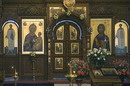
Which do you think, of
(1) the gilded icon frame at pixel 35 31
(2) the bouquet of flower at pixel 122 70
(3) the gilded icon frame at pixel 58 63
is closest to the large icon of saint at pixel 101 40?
(3) the gilded icon frame at pixel 58 63

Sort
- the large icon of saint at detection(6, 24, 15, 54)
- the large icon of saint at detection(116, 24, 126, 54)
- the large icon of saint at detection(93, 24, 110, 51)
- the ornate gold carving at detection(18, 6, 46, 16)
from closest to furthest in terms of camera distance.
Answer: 1. the ornate gold carving at detection(18, 6, 46, 16)
2. the large icon of saint at detection(6, 24, 15, 54)
3. the large icon of saint at detection(93, 24, 110, 51)
4. the large icon of saint at detection(116, 24, 126, 54)

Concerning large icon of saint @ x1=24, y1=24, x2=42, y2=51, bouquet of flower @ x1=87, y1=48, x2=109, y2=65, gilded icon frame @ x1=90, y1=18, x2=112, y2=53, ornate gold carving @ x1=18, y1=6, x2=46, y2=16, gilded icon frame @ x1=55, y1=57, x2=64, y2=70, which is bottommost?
gilded icon frame @ x1=55, y1=57, x2=64, y2=70

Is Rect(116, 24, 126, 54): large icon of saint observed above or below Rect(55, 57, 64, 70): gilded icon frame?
above

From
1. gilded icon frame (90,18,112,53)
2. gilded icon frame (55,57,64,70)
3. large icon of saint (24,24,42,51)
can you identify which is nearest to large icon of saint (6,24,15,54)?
large icon of saint (24,24,42,51)

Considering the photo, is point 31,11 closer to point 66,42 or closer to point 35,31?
point 35,31

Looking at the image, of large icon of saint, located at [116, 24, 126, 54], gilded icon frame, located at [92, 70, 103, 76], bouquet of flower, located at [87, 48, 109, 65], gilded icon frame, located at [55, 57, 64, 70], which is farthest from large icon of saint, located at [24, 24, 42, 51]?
gilded icon frame, located at [92, 70, 103, 76]

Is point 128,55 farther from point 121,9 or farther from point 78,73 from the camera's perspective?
point 78,73

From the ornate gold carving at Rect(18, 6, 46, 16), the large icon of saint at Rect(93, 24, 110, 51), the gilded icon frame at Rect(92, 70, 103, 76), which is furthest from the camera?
the large icon of saint at Rect(93, 24, 110, 51)

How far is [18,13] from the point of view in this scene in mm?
15766

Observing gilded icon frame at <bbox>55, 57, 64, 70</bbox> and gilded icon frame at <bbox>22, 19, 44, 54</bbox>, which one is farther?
gilded icon frame at <bbox>55, 57, 64, 70</bbox>

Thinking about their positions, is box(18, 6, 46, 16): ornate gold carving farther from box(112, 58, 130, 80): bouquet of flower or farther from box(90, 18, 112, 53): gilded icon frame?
box(112, 58, 130, 80): bouquet of flower

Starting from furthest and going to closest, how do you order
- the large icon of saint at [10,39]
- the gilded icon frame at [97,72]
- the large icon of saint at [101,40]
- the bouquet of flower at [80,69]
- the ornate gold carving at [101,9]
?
the large icon of saint at [101,40] → the ornate gold carving at [101,9] → the large icon of saint at [10,39] → the bouquet of flower at [80,69] → the gilded icon frame at [97,72]

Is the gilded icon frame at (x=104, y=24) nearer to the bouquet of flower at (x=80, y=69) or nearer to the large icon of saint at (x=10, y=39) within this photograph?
the large icon of saint at (x=10, y=39)

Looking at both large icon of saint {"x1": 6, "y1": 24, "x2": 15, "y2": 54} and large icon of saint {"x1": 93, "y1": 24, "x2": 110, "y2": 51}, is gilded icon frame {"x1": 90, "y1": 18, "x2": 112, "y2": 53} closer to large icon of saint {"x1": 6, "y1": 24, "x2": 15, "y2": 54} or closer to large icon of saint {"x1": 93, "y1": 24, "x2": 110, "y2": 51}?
large icon of saint {"x1": 93, "y1": 24, "x2": 110, "y2": 51}
